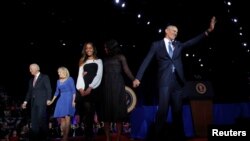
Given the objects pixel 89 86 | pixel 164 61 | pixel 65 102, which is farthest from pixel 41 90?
pixel 164 61

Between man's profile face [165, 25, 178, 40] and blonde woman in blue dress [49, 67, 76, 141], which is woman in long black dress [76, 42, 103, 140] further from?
man's profile face [165, 25, 178, 40]

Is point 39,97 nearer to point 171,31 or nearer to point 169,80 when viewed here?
point 169,80

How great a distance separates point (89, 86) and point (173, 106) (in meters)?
1.32

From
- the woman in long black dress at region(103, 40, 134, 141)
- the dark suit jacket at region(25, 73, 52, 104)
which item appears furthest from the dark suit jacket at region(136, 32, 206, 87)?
the dark suit jacket at region(25, 73, 52, 104)

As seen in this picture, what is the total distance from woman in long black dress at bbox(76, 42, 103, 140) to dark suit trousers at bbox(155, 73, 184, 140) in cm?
106

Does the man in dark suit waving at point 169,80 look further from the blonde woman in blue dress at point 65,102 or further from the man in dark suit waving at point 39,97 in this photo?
the man in dark suit waving at point 39,97

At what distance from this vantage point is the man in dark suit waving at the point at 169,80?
4188 mm

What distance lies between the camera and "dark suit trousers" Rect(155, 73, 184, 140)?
13.6ft

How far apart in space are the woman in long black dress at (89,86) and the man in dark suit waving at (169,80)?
2.65ft

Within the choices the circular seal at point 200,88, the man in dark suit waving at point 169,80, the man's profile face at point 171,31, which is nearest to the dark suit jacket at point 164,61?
the man in dark suit waving at point 169,80

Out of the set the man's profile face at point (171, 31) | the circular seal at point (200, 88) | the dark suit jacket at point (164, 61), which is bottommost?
the circular seal at point (200, 88)

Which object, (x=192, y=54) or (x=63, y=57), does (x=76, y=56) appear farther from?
(x=192, y=54)

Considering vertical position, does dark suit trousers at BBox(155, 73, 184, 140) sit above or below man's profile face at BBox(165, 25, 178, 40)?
below

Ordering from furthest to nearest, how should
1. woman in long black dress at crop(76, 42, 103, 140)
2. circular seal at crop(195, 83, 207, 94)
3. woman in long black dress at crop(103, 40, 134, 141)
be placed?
circular seal at crop(195, 83, 207, 94)
woman in long black dress at crop(76, 42, 103, 140)
woman in long black dress at crop(103, 40, 134, 141)
